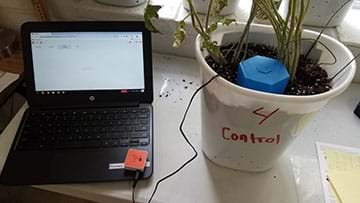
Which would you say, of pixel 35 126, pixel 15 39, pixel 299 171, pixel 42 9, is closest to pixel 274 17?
pixel 299 171

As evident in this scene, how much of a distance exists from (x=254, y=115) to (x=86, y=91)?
0.42 m

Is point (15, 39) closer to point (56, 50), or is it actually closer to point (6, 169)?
point (56, 50)

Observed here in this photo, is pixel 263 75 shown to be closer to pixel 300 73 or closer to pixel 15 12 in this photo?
pixel 300 73

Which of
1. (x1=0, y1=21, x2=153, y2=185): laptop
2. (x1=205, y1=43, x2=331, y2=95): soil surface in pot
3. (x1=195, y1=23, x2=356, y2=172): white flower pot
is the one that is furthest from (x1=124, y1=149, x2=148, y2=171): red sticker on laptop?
(x1=205, y1=43, x2=331, y2=95): soil surface in pot

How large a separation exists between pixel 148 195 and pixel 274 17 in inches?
15.4

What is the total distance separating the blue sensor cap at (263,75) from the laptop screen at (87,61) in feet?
0.99

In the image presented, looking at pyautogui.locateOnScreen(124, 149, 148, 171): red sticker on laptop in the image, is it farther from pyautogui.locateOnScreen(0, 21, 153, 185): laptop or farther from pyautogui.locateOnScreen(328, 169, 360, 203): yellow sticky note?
pyautogui.locateOnScreen(328, 169, 360, 203): yellow sticky note

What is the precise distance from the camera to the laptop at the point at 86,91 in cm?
68

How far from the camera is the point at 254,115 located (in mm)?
523

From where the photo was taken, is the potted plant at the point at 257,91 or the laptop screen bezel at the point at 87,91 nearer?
the potted plant at the point at 257,91

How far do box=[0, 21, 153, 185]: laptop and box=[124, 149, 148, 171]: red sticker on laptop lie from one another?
0.06ft

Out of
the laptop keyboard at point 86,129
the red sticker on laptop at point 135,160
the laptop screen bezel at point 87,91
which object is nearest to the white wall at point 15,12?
the laptop screen bezel at point 87,91

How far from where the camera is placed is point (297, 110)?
0.51 m

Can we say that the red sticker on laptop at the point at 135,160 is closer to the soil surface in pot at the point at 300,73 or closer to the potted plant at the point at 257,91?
the potted plant at the point at 257,91
